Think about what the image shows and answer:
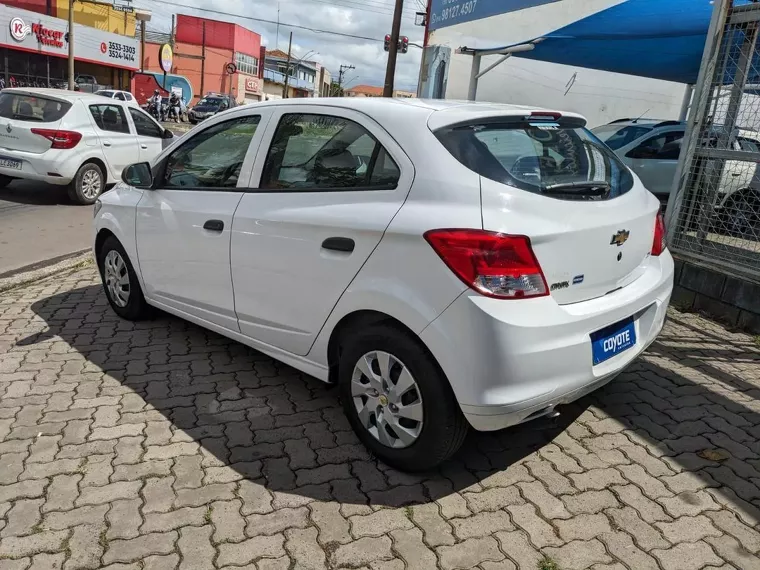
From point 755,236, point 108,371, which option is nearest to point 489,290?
point 108,371

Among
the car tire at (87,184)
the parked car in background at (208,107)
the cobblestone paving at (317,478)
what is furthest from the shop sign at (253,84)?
the cobblestone paving at (317,478)

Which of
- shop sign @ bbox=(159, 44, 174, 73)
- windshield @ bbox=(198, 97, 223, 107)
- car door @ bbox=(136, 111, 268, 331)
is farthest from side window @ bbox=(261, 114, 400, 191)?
shop sign @ bbox=(159, 44, 174, 73)

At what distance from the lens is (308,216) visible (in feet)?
9.80

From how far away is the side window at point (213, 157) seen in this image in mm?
3531

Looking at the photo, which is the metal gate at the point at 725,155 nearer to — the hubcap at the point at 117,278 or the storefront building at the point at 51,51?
the hubcap at the point at 117,278

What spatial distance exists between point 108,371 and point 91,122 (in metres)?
6.72

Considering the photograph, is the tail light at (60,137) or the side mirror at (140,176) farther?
the tail light at (60,137)

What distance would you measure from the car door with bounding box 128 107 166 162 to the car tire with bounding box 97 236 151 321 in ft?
19.9

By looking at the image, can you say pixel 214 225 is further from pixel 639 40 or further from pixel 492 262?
pixel 639 40

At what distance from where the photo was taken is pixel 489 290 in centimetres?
235

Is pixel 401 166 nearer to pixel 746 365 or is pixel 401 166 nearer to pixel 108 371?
pixel 108 371

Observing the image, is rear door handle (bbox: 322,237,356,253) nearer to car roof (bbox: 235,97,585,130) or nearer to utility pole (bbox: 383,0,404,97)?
car roof (bbox: 235,97,585,130)

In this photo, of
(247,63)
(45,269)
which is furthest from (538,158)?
(247,63)

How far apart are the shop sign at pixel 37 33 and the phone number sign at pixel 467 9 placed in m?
21.3
